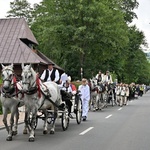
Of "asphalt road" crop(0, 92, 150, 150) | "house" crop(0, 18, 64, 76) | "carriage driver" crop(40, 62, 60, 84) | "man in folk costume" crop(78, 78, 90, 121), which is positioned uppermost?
"house" crop(0, 18, 64, 76)

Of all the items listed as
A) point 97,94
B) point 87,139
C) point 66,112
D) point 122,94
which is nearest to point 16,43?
point 122,94

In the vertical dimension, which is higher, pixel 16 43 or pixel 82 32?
pixel 82 32

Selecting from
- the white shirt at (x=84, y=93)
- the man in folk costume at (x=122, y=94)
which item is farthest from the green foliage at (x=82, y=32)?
the white shirt at (x=84, y=93)

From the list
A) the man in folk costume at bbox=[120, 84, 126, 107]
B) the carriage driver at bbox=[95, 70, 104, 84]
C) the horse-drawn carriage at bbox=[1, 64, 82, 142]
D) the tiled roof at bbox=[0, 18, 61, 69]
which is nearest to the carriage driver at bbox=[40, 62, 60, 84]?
the horse-drawn carriage at bbox=[1, 64, 82, 142]

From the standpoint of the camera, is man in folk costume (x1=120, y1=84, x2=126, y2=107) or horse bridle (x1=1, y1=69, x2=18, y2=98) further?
man in folk costume (x1=120, y1=84, x2=126, y2=107)

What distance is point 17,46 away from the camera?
42375mm

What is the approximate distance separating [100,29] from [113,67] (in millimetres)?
12738

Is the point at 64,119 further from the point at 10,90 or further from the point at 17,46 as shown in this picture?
the point at 17,46

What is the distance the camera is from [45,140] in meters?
11.3

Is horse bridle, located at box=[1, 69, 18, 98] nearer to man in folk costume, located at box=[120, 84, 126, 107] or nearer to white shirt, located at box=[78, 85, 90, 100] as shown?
white shirt, located at box=[78, 85, 90, 100]

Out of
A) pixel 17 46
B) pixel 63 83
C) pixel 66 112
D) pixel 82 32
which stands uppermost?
pixel 82 32

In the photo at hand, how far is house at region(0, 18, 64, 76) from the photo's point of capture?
1572 inches

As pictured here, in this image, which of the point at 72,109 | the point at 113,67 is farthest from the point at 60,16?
the point at 72,109

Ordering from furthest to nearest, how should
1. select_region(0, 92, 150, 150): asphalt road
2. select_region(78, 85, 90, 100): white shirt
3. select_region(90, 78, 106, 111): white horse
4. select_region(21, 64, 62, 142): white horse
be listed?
1. select_region(90, 78, 106, 111): white horse
2. select_region(78, 85, 90, 100): white shirt
3. select_region(21, 64, 62, 142): white horse
4. select_region(0, 92, 150, 150): asphalt road
